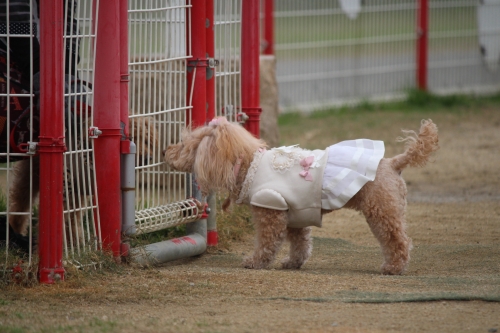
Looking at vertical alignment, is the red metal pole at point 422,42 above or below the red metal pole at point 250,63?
above

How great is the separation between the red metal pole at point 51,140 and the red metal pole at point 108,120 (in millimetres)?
469

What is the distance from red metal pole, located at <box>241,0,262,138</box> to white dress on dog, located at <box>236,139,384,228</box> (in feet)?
4.25

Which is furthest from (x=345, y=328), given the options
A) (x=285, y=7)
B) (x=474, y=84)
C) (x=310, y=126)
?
(x=474, y=84)

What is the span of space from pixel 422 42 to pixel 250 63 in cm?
935

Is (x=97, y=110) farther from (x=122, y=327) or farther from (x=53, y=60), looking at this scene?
(x=122, y=327)

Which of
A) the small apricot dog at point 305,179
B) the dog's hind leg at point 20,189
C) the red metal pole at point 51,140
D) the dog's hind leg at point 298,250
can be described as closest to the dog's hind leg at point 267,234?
the small apricot dog at point 305,179

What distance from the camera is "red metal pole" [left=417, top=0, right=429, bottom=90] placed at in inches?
587

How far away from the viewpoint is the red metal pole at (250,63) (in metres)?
6.40

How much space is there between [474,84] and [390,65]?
2246 mm

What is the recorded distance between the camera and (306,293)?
15.1 ft

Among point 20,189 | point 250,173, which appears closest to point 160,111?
point 250,173

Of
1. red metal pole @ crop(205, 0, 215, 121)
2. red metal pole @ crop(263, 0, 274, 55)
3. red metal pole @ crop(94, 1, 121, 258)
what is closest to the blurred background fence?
red metal pole @ crop(263, 0, 274, 55)

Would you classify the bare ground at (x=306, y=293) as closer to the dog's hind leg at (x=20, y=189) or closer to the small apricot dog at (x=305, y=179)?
the small apricot dog at (x=305, y=179)

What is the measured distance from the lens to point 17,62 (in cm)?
489
